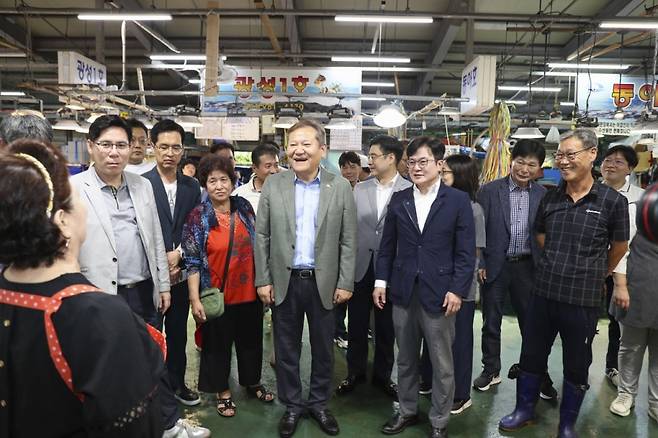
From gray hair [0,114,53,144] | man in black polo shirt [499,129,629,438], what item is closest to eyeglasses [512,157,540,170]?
man in black polo shirt [499,129,629,438]

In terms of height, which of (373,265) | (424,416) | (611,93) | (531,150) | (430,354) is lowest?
(424,416)

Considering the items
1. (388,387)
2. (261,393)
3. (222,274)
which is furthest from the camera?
(388,387)

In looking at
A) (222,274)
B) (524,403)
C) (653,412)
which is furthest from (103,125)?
(653,412)

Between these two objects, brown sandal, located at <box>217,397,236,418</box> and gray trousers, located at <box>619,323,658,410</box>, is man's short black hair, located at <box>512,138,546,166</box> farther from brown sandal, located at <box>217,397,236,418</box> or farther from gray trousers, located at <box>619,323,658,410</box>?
brown sandal, located at <box>217,397,236,418</box>

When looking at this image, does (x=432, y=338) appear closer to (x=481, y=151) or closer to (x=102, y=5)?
(x=481, y=151)

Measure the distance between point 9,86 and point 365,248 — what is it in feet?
59.9

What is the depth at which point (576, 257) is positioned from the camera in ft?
8.59

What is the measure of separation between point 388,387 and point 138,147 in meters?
2.64

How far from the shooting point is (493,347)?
3.58 meters

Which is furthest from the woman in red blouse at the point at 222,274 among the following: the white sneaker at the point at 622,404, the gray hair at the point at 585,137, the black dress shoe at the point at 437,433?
the white sneaker at the point at 622,404

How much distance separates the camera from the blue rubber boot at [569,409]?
272 centimetres

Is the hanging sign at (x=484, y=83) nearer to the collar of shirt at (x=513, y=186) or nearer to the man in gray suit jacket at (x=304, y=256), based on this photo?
the collar of shirt at (x=513, y=186)

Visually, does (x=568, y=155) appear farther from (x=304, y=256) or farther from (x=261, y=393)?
(x=261, y=393)

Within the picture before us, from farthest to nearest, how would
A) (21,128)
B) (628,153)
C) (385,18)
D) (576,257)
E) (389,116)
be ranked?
1. (385,18)
2. (389,116)
3. (628,153)
4. (576,257)
5. (21,128)
